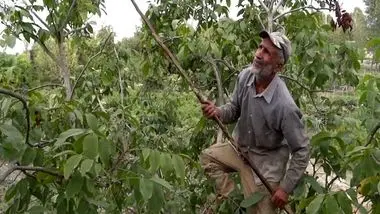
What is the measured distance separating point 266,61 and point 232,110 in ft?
1.14

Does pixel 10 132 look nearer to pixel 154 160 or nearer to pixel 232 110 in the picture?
pixel 154 160

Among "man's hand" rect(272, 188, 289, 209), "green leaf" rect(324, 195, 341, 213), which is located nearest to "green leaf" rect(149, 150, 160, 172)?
"green leaf" rect(324, 195, 341, 213)

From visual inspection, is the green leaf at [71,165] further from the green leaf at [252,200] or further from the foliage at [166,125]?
the green leaf at [252,200]

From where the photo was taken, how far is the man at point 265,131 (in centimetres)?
229

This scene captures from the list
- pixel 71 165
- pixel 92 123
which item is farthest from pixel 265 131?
pixel 71 165

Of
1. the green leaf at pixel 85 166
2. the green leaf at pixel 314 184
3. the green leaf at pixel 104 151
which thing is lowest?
the green leaf at pixel 314 184

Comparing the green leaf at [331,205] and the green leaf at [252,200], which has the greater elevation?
the green leaf at [331,205]

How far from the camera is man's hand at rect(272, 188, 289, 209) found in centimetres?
232

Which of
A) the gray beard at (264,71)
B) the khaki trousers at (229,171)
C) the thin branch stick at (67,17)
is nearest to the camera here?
the gray beard at (264,71)

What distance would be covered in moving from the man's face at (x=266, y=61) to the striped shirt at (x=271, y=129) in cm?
5

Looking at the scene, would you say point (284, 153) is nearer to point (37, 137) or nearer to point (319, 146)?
point (319, 146)

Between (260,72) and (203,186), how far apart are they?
1.16 metres

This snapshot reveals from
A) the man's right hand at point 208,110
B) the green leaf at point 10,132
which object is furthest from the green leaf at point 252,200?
the green leaf at point 10,132

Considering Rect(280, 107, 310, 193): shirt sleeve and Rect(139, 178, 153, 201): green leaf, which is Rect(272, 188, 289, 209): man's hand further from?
Rect(139, 178, 153, 201): green leaf
